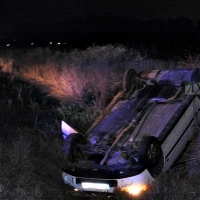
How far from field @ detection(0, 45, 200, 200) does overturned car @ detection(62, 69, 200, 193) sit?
19 centimetres

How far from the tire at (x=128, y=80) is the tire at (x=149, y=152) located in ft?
6.29

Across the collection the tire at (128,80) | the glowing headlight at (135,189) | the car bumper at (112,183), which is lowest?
the glowing headlight at (135,189)

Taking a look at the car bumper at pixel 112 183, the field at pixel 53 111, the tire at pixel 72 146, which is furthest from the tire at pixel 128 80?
the car bumper at pixel 112 183

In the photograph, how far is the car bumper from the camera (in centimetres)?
597

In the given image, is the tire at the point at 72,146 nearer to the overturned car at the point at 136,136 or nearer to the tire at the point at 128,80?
the overturned car at the point at 136,136

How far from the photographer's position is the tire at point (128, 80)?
8.05m

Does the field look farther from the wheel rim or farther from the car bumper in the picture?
the wheel rim

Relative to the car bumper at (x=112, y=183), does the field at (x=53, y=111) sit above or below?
above

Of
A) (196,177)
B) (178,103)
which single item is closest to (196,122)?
(178,103)

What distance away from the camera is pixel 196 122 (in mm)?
7078

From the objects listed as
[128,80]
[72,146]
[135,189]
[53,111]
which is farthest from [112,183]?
[53,111]

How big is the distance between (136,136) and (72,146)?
3.22 ft

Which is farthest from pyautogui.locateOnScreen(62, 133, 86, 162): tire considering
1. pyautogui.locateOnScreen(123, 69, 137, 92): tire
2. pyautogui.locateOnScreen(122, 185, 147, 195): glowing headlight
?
pyautogui.locateOnScreen(123, 69, 137, 92): tire

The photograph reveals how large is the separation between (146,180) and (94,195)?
0.75 metres
